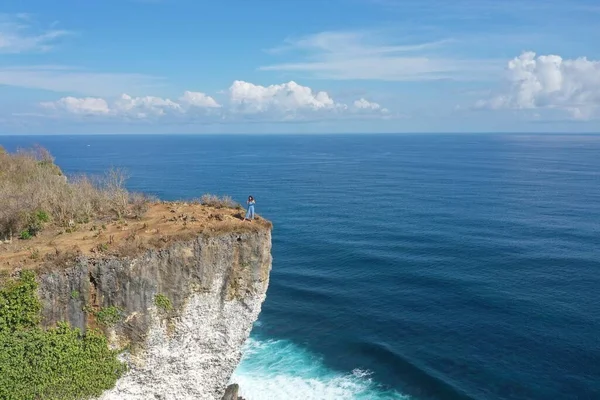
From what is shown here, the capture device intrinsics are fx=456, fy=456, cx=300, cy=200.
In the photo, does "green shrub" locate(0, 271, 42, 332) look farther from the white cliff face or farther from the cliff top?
the white cliff face

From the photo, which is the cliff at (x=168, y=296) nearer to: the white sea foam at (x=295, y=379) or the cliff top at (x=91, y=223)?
the cliff top at (x=91, y=223)

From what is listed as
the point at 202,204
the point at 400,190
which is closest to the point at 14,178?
the point at 202,204

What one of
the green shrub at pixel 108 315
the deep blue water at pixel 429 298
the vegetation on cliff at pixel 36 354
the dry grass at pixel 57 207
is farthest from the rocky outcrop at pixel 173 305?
the deep blue water at pixel 429 298

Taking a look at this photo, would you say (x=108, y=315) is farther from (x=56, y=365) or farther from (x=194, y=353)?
(x=194, y=353)

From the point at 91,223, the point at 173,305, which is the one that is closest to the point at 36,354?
the point at 173,305

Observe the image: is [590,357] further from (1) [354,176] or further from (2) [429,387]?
(1) [354,176]

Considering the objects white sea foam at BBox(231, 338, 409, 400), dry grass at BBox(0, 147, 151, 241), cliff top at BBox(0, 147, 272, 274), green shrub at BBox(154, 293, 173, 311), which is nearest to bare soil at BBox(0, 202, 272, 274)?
cliff top at BBox(0, 147, 272, 274)

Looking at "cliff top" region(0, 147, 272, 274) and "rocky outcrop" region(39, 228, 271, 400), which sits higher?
"cliff top" region(0, 147, 272, 274)
